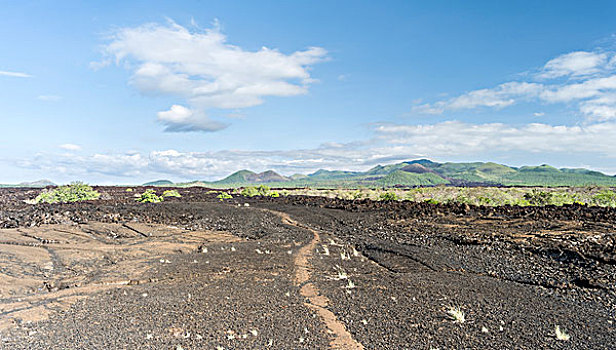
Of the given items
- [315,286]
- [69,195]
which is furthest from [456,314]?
[69,195]

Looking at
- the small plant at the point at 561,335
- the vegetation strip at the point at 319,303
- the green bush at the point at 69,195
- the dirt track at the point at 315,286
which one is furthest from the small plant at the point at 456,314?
the green bush at the point at 69,195

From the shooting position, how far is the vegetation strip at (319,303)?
7.17 metres

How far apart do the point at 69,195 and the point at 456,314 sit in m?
42.3

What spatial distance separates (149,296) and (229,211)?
1903 centimetres

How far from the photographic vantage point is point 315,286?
35.6ft

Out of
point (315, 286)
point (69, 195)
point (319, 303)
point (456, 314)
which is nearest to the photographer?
point (456, 314)

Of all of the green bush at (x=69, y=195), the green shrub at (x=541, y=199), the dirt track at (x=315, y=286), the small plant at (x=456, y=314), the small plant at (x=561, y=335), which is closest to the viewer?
the small plant at (x=561, y=335)

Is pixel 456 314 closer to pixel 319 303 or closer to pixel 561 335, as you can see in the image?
pixel 561 335

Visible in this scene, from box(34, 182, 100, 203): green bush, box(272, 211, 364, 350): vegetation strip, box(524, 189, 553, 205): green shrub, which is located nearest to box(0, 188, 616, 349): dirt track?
box(272, 211, 364, 350): vegetation strip

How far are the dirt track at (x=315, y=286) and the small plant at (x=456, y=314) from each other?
125 mm

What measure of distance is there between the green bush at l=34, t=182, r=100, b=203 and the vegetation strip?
33.2 meters

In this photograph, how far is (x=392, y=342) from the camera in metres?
7.05

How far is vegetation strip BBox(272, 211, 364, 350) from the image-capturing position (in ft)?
23.5

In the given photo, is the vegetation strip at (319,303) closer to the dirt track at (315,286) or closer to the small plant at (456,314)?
the dirt track at (315,286)
